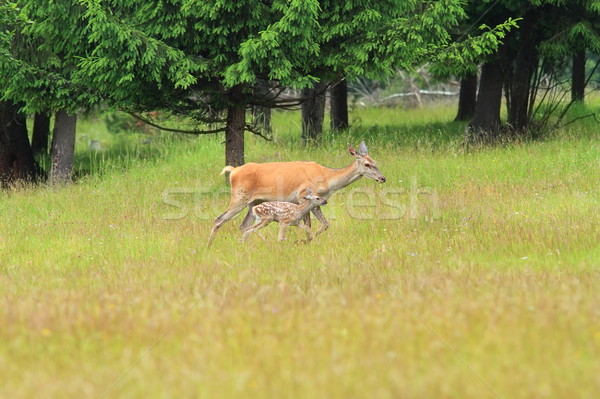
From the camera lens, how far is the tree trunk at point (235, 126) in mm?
14228

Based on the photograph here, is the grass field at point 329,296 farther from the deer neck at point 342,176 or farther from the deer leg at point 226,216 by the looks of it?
the deer neck at point 342,176

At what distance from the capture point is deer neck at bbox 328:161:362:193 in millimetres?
11305

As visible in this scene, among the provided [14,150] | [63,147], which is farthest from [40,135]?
[63,147]

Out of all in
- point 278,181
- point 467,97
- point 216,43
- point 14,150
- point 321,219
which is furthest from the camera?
point 467,97

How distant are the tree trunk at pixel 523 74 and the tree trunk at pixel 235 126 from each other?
7843 mm

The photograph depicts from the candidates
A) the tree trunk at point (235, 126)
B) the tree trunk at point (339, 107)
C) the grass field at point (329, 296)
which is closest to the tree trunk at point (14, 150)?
the grass field at point (329, 296)

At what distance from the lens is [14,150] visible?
64.4ft

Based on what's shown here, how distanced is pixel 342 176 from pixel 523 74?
32.0 feet

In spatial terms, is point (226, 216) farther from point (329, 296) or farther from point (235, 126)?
point (329, 296)

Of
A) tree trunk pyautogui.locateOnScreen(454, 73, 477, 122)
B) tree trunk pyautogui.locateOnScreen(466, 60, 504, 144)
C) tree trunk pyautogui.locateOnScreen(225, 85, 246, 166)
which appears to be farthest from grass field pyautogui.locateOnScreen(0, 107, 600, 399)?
tree trunk pyautogui.locateOnScreen(454, 73, 477, 122)

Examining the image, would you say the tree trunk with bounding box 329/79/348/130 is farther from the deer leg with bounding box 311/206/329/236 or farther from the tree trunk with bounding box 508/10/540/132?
the deer leg with bounding box 311/206/329/236

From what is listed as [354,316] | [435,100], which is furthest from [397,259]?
[435,100]

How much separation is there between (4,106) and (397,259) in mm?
13528

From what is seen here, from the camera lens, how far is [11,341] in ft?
19.1
